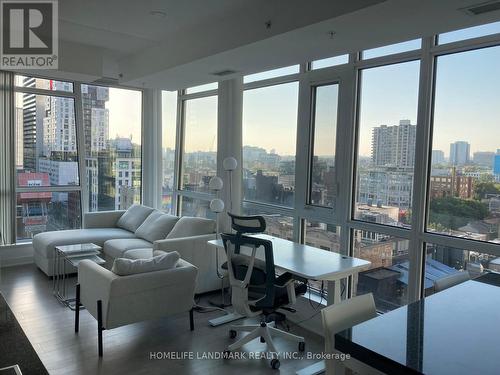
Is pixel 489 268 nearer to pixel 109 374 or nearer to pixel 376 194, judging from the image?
pixel 376 194

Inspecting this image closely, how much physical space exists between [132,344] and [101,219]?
10.9ft


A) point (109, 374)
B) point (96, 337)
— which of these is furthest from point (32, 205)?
point (109, 374)

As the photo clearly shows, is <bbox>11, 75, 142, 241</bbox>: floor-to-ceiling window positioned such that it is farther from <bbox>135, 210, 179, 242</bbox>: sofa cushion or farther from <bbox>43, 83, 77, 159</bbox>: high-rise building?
<bbox>135, 210, 179, 242</bbox>: sofa cushion

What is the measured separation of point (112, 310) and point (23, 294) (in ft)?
7.07

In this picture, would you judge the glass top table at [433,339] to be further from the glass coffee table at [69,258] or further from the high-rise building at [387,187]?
the glass coffee table at [69,258]

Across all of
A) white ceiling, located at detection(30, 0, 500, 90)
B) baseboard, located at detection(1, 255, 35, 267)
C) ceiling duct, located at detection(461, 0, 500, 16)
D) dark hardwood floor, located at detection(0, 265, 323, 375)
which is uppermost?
white ceiling, located at detection(30, 0, 500, 90)

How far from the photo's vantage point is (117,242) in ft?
18.0

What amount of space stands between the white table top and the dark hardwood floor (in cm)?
86

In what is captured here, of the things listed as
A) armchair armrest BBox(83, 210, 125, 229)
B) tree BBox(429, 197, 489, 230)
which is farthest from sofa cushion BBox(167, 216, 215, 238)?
tree BBox(429, 197, 489, 230)

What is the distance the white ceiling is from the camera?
2.76 metres

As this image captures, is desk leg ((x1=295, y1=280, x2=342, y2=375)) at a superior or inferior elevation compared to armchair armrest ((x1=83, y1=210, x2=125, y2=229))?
inferior

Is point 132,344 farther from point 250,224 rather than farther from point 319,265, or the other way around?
point 319,265

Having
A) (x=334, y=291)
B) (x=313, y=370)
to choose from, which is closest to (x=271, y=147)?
(x=334, y=291)

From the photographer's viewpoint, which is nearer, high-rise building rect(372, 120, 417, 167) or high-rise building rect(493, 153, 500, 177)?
high-rise building rect(493, 153, 500, 177)
